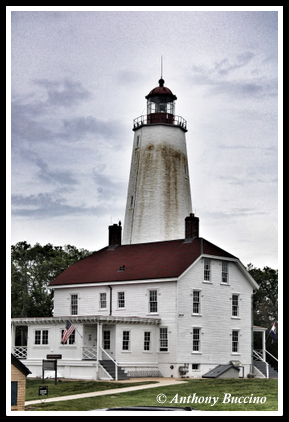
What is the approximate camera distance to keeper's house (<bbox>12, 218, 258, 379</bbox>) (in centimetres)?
3219

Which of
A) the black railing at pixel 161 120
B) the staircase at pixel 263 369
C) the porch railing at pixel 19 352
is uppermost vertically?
the black railing at pixel 161 120

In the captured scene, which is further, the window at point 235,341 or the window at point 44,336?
the window at point 235,341

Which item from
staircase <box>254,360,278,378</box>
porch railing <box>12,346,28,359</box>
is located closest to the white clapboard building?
porch railing <box>12,346,28,359</box>

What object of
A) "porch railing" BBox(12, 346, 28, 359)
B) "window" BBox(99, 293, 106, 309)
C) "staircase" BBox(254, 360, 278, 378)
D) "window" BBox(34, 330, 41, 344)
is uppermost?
"window" BBox(99, 293, 106, 309)

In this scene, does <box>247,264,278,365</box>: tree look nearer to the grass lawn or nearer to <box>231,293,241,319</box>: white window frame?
<box>231,293,241,319</box>: white window frame

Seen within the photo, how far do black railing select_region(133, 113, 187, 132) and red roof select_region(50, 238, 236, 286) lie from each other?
366 inches

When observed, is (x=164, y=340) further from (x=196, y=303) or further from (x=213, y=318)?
(x=213, y=318)

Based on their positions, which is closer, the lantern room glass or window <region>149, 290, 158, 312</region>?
Result: window <region>149, 290, 158, 312</region>

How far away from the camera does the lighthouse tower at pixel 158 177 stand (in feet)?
135

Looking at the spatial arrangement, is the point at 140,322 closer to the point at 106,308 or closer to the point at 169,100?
the point at 106,308

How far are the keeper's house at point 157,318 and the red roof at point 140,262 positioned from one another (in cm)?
8

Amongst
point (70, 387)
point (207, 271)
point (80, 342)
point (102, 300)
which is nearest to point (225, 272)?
point (207, 271)

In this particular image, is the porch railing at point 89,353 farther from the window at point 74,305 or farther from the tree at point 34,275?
the tree at point 34,275

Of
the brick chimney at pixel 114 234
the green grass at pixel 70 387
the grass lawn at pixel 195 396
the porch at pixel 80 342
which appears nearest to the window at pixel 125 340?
the porch at pixel 80 342
